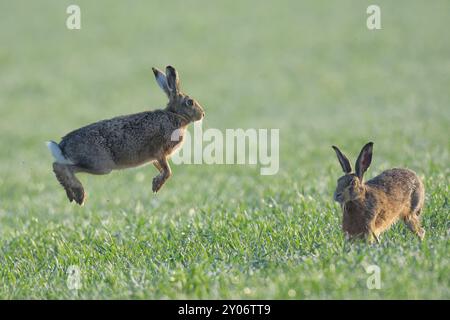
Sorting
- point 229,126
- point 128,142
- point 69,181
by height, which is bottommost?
point 69,181

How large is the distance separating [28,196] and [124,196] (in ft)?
7.58

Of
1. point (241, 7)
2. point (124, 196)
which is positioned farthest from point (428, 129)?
point (241, 7)

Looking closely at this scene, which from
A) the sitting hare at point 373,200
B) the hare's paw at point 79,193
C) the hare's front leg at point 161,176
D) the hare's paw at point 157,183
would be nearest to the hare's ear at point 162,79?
the hare's front leg at point 161,176

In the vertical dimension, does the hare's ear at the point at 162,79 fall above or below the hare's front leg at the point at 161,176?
above

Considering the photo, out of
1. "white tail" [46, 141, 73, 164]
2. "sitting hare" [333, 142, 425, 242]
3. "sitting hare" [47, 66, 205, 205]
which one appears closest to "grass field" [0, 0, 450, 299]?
"sitting hare" [333, 142, 425, 242]

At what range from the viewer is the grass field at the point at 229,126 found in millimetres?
6754

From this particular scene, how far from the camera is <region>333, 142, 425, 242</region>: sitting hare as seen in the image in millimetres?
6914

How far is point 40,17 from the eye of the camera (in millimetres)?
40562

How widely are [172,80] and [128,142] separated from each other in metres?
0.77

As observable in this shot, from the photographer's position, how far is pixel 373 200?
7.09 meters

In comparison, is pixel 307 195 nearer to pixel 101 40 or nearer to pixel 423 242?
pixel 423 242

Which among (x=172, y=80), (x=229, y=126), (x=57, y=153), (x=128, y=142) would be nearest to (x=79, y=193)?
(x=57, y=153)

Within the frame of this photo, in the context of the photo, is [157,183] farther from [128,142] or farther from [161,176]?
[128,142]

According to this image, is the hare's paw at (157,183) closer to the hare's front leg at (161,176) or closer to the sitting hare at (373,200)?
the hare's front leg at (161,176)
